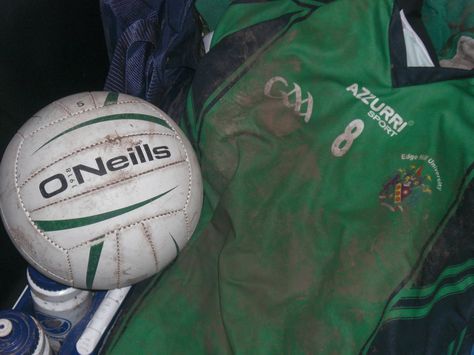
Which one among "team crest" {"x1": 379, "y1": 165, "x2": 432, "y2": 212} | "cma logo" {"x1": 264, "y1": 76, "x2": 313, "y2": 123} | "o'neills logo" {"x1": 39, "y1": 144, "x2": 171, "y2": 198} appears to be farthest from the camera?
"cma logo" {"x1": 264, "y1": 76, "x2": 313, "y2": 123}

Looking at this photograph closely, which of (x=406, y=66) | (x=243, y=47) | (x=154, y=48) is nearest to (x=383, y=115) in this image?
(x=406, y=66)

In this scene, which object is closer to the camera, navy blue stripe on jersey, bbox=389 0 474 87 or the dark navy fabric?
navy blue stripe on jersey, bbox=389 0 474 87

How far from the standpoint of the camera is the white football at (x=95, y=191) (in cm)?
87

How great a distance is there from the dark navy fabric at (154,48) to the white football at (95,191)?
0.26 metres

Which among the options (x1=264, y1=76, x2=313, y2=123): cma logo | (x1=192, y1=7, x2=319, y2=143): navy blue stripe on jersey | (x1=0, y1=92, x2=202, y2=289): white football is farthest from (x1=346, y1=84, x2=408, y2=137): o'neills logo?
(x1=0, y1=92, x2=202, y2=289): white football

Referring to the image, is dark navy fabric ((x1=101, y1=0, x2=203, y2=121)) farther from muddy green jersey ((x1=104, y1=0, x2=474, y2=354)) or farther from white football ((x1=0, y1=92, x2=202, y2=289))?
white football ((x1=0, y1=92, x2=202, y2=289))

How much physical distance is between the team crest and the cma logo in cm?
22

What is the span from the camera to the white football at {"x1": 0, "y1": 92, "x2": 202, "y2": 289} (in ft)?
2.84

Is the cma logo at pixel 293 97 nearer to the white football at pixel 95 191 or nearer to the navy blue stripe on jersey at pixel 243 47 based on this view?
the navy blue stripe on jersey at pixel 243 47

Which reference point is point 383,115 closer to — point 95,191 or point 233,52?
point 233,52

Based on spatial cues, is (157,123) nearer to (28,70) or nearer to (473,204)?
(28,70)

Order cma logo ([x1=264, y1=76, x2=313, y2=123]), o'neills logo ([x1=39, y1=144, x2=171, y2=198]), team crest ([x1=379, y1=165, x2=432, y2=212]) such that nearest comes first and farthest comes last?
o'neills logo ([x1=39, y1=144, x2=171, y2=198]), team crest ([x1=379, y1=165, x2=432, y2=212]), cma logo ([x1=264, y1=76, x2=313, y2=123])

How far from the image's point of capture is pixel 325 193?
107 centimetres

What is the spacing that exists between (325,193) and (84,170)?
475 millimetres
